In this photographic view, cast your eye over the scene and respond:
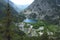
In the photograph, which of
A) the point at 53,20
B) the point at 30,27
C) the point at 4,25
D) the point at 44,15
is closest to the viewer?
the point at 4,25

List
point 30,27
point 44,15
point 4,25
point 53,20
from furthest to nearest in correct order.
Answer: point 44,15 → point 53,20 → point 30,27 → point 4,25

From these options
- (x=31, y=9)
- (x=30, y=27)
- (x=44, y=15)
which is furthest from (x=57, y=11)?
(x=30, y=27)

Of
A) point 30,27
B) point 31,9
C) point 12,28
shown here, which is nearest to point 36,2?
point 31,9

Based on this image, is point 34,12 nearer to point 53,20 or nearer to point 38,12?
point 38,12

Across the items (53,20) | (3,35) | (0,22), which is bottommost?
(3,35)

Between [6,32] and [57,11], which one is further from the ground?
[57,11]

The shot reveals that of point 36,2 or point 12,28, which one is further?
point 36,2

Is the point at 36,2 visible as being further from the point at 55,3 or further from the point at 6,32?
the point at 6,32
